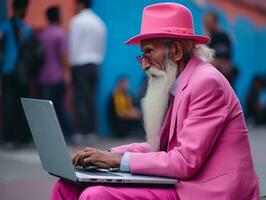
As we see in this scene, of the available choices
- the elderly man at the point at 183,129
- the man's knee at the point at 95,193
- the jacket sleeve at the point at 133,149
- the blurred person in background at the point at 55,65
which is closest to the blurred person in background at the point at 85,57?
the blurred person in background at the point at 55,65

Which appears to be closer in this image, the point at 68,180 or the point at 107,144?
the point at 68,180

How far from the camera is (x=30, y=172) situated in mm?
7352

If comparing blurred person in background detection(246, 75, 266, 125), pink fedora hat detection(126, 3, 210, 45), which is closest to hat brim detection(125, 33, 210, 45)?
pink fedora hat detection(126, 3, 210, 45)

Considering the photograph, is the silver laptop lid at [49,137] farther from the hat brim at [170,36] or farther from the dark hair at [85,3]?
the dark hair at [85,3]

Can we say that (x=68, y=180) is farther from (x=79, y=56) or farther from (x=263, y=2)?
(x=263, y=2)

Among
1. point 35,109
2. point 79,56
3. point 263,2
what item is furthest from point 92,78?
point 35,109

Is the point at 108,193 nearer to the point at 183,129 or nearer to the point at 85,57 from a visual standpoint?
the point at 183,129

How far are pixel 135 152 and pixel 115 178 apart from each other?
1.47ft

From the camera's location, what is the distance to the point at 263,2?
44.9ft

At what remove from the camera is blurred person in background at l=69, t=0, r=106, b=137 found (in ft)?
30.4

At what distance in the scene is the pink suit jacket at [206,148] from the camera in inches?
127

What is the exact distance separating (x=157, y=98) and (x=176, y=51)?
242 millimetres

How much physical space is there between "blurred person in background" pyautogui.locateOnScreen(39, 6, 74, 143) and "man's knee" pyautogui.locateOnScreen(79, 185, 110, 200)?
20.0 feet

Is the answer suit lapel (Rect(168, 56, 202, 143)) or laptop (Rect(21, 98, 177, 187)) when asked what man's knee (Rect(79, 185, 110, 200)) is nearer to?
laptop (Rect(21, 98, 177, 187))
